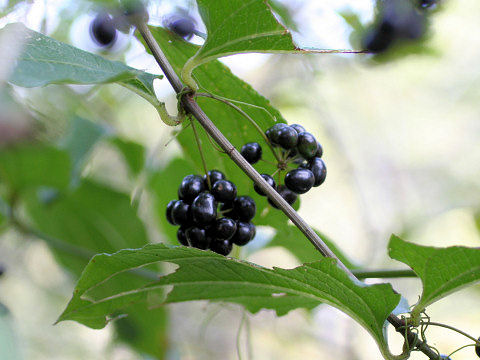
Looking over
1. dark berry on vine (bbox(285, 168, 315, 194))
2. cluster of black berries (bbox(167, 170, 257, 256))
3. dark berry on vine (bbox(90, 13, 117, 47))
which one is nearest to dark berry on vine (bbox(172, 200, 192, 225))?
cluster of black berries (bbox(167, 170, 257, 256))

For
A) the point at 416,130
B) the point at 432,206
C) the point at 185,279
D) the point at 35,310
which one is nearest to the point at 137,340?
the point at 185,279

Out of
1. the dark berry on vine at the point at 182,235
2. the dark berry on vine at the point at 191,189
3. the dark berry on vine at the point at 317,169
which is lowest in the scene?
the dark berry on vine at the point at 182,235

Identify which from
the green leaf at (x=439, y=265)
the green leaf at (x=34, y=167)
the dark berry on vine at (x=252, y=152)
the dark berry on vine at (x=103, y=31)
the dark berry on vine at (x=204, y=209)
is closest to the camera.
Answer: the green leaf at (x=439, y=265)

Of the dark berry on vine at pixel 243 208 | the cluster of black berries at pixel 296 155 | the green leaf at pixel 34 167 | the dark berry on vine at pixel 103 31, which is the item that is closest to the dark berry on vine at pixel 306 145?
the cluster of black berries at pixel 296 155

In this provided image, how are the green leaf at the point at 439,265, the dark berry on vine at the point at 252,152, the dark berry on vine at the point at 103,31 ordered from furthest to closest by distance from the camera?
the dark berry on vine at the point at 103,31 → the dark berry on vine at the point at 252,152 → the green leaf at the point at 439,265

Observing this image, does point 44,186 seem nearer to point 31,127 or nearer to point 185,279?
point 31,127

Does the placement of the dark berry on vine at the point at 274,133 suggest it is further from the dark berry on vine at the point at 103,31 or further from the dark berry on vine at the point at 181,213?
the dark berry on vine at the point at 103,31

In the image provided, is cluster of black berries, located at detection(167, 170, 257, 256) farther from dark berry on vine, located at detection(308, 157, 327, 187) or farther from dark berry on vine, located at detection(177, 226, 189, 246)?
dark berry on vine, located at detection(308, 157, 327, 187)
